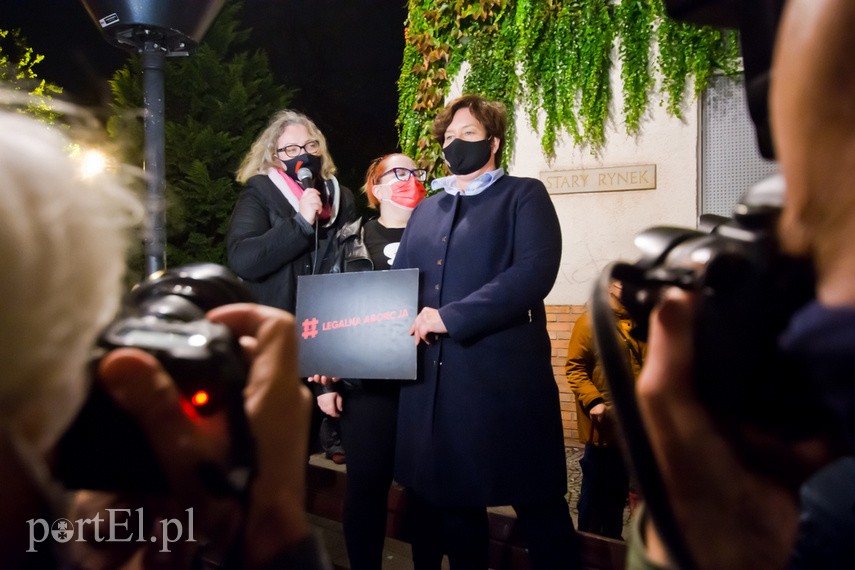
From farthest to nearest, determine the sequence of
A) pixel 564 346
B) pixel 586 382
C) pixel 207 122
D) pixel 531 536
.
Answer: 1. pixel 207 122
2. pixel 564 346
3. pixel 586 382
4. pixel 531 536

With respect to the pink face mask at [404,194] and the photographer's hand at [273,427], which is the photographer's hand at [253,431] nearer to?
the photographer's hand at [273,427]

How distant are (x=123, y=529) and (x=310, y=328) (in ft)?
7.46

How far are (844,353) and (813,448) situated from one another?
13 cm

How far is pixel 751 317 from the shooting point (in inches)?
22.2

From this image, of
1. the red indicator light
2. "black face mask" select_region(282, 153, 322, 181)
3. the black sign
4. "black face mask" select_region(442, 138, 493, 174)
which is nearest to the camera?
the red indicator light

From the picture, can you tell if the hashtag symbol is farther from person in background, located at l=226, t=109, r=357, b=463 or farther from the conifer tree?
the conifer tree

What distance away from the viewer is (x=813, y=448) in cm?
59

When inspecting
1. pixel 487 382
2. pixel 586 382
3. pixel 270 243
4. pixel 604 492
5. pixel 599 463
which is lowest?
pixel 604 492

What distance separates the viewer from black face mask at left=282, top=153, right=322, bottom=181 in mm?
3529

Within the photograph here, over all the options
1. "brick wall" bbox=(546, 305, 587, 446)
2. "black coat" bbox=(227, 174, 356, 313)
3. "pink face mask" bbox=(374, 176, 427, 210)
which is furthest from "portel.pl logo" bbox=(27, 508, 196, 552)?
"brick wall" bbox=(546, 305, 587, 446)

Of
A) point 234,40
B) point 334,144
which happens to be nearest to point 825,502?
point 234,40

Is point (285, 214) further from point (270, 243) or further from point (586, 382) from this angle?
point (586, 382)

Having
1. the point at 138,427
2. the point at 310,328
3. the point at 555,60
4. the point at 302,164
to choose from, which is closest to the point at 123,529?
the point at 138,427

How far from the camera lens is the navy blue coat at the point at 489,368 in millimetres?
2531
